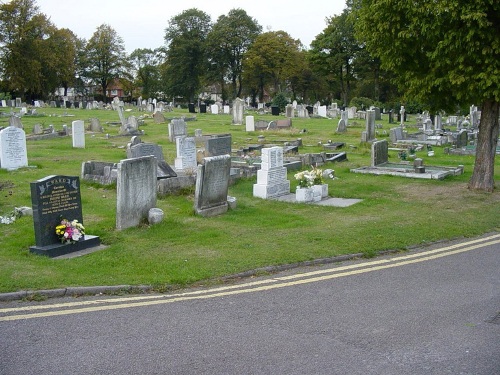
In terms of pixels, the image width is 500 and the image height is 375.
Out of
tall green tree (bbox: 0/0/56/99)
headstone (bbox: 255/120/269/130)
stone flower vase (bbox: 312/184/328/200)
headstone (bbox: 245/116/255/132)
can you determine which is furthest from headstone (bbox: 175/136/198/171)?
tall green tree (bbox: 0/0/56/99)

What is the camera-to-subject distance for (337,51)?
74.5 metres

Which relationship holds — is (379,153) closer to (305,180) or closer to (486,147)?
(486,147)

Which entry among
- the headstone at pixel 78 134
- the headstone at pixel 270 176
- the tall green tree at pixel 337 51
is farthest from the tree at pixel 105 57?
the headstone at pixel 270 176

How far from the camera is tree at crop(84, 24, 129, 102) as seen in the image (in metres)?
91.2

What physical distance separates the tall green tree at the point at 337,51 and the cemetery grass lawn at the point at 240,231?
5656cm

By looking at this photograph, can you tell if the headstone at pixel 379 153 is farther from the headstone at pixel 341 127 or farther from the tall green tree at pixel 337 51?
the tall green tree at pixel 337 51

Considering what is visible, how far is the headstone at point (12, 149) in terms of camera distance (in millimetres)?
18641

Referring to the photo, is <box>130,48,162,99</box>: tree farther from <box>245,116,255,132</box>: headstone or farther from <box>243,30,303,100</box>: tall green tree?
<box>245,116,255,132</box>: headstone

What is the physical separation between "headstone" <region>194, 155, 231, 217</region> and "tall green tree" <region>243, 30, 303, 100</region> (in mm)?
66975

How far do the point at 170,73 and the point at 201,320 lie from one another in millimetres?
79167

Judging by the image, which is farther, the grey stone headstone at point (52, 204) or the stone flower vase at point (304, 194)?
the stone flower vase at point (304, 194)

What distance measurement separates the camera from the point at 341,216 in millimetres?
12984

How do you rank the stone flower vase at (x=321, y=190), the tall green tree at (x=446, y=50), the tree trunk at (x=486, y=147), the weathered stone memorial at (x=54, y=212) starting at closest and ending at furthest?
the weathered stone memorial at (x=54, y=212) → the tall green tree at (x=446, y=50) → the stone flower vase at (x=321, y=190) → the tree trunk at (x=486, y=147)

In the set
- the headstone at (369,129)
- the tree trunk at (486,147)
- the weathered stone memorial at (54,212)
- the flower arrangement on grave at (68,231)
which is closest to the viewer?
the weathered stone memorial at (54,212)
